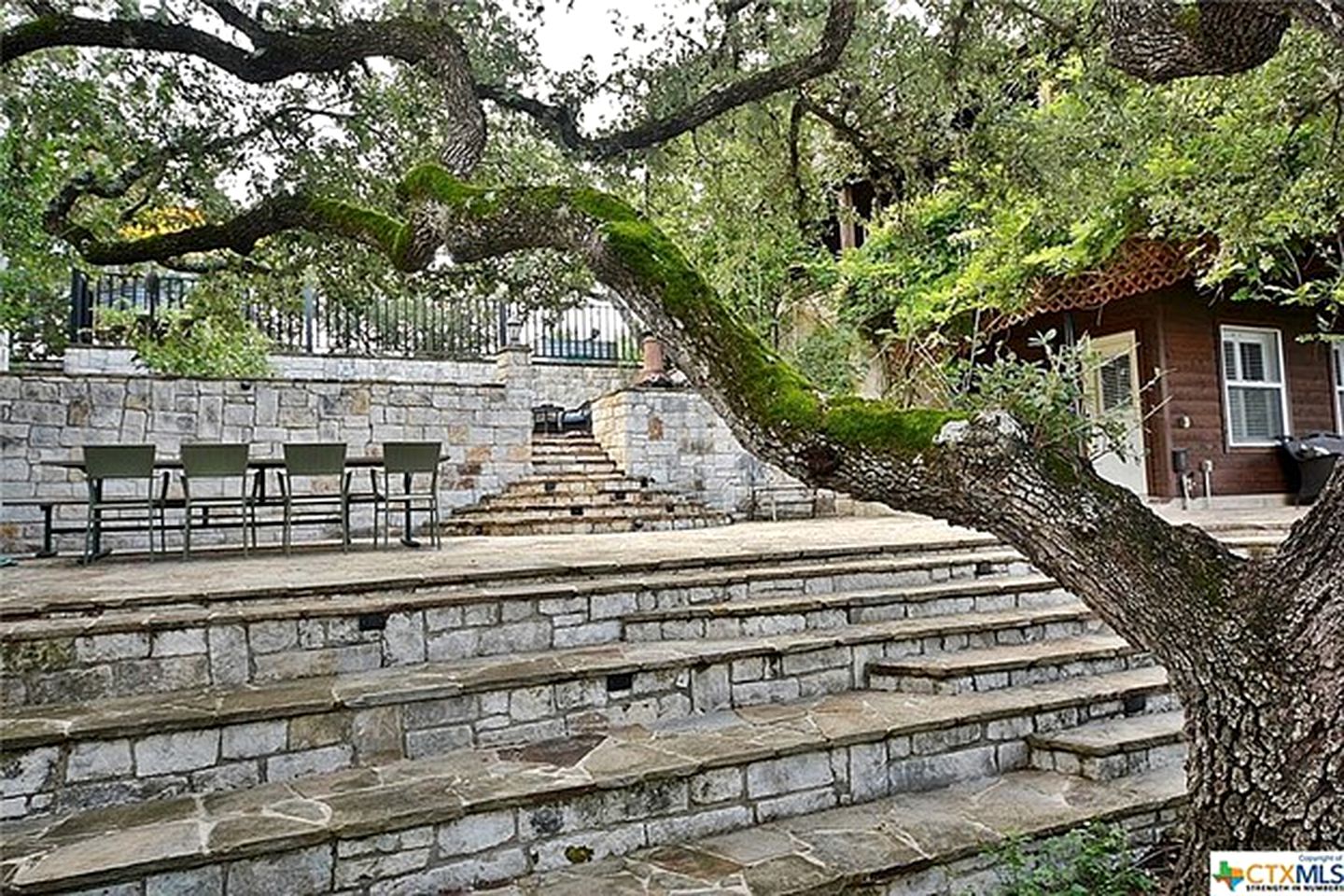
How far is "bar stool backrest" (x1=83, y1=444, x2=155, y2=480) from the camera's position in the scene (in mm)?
5496

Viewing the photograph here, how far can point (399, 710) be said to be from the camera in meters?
3.23

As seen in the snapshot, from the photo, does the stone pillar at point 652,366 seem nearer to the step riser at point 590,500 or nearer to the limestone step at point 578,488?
the limestone step at point 578,488

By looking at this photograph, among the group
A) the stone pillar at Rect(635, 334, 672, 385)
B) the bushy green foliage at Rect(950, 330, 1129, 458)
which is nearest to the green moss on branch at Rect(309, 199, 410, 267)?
the bushy green foliage at Rect(950, 330, 1129, 458)

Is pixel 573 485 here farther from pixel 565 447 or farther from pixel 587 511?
pixel 565 447

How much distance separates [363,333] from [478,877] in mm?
9220

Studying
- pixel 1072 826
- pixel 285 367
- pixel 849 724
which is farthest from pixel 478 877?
pixel 285 367

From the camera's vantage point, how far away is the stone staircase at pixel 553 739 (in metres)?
2.64

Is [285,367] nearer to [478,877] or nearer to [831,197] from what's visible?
[831,197]

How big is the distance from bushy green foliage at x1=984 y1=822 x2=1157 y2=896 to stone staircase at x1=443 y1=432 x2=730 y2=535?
620cm

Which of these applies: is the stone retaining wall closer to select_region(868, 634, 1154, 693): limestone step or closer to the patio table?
the patio table

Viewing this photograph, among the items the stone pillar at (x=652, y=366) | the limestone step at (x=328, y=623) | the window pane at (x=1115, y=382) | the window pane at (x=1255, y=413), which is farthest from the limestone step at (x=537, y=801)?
the window pane at (x=1255, y=413)

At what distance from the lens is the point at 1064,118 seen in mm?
5812

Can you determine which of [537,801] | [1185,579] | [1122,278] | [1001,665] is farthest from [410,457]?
[1122,278]

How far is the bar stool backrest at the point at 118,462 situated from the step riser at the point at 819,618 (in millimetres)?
3613
